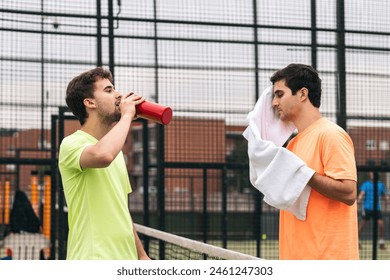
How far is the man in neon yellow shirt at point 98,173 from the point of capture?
9.50 ft

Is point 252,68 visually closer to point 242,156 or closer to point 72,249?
point 242,156

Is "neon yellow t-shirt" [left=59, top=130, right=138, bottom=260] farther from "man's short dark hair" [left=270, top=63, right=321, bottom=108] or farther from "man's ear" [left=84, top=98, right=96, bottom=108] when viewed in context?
"man's short dark hair" [left=270, top=63, right=321, bottom=108]

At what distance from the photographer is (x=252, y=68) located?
9.09m

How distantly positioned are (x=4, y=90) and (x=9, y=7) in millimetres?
883

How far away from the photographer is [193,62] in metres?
8.43

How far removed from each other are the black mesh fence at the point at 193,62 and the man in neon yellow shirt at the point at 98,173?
4.54 meters

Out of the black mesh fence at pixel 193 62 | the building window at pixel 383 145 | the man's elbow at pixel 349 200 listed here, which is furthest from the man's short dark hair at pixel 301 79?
the building window at pixel 383 145

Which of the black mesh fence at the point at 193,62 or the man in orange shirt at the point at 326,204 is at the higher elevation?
the black mesh fence at the point at 193,62

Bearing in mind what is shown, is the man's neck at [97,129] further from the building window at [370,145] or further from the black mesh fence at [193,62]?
the building window at [370,145]

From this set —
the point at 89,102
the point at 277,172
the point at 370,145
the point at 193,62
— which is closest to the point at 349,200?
the point at 277,172

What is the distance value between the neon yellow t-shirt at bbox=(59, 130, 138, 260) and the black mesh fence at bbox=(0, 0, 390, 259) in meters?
4.66

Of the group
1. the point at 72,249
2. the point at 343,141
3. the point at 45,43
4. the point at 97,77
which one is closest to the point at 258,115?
the point at 343,141

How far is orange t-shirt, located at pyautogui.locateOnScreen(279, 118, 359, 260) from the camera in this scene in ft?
9.38

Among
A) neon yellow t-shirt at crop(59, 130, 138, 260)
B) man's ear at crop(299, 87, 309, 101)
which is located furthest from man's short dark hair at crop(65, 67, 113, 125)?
man's ear at crop(299, 87, 309, 101)
